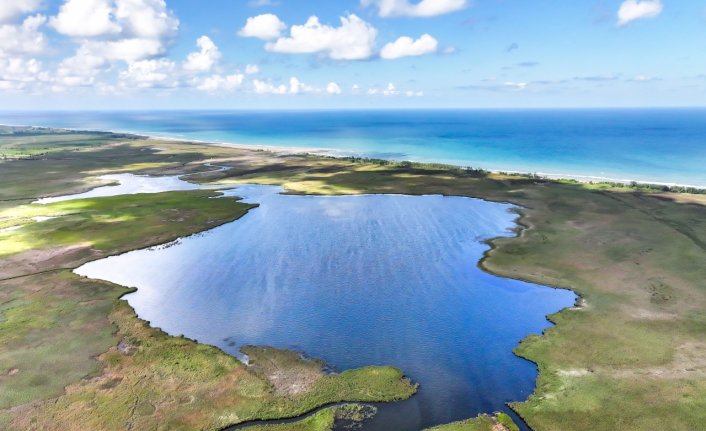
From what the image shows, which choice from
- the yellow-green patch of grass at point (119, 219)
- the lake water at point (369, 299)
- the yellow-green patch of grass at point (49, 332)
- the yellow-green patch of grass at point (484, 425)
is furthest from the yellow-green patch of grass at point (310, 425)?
the yellow-green patch of grass at point (119, 219)

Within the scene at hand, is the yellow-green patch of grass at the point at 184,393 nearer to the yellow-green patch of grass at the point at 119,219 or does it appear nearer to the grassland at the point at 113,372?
the grassland at the point at 113,372

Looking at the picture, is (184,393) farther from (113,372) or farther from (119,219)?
(119,219)

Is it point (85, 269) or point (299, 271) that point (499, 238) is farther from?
point (85, 269)

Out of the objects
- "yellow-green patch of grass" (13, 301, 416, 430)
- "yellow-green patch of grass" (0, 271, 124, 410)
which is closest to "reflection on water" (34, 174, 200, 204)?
"yellow-green patch of grass" (0, 271, 124, 410)

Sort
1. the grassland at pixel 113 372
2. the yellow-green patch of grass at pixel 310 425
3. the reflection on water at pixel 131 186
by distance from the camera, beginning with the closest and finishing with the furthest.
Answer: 1. the yellow-green patch of grass at pixel 310 425
2. the grassland at pixel 113 372
3. the reflection on water at pixel 131 186

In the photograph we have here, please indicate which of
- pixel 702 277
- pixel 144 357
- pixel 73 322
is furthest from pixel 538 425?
pixel 73 322

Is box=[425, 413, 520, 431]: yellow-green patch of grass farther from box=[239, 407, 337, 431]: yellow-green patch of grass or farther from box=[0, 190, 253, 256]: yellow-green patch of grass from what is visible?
box=[0, 190, 253, 256]: yellow-green patch of grass

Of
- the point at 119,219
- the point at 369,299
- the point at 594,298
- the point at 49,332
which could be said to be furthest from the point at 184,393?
the point at 119,219
